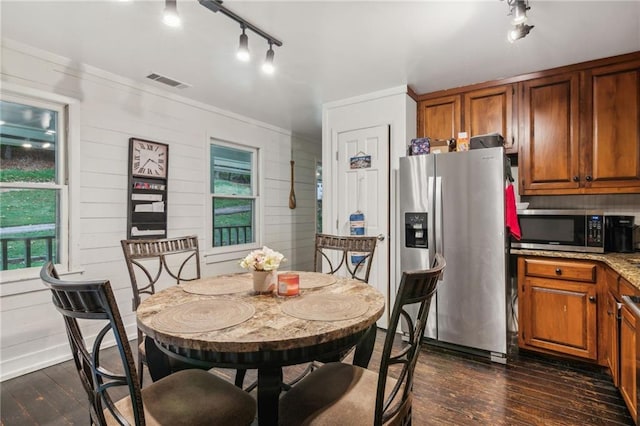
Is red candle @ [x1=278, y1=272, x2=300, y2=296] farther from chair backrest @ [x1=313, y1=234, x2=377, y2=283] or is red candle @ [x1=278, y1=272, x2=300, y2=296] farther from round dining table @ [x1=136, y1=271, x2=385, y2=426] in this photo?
chair backrest @ [x1=313, y1=234, x2=377, y2=283]

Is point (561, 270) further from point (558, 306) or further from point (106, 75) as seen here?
point (106, 75)

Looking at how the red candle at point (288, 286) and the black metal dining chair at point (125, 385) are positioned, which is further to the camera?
the red candle at point (288, 286)

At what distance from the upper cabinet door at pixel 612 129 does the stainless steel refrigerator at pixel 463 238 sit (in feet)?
2.78

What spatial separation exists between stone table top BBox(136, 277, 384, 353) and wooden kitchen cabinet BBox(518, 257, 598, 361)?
1832 mm

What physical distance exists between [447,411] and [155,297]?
1.80m

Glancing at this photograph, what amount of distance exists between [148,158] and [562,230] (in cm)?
377

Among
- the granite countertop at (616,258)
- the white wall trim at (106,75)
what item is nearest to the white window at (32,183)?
the white wall trim at (106,75)

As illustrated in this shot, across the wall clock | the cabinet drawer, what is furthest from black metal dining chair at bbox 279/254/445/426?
the wall clock

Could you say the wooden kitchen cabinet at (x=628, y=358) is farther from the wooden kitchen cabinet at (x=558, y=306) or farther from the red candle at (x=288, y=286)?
the red candle at (x=288, y=286)

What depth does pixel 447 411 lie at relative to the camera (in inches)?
77.7

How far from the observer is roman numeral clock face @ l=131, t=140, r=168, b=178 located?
10.3 feet

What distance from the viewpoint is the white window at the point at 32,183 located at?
8.16 ft

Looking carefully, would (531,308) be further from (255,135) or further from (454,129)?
(255,135)

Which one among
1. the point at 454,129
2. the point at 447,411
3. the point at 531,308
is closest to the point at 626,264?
the point at 531,308
